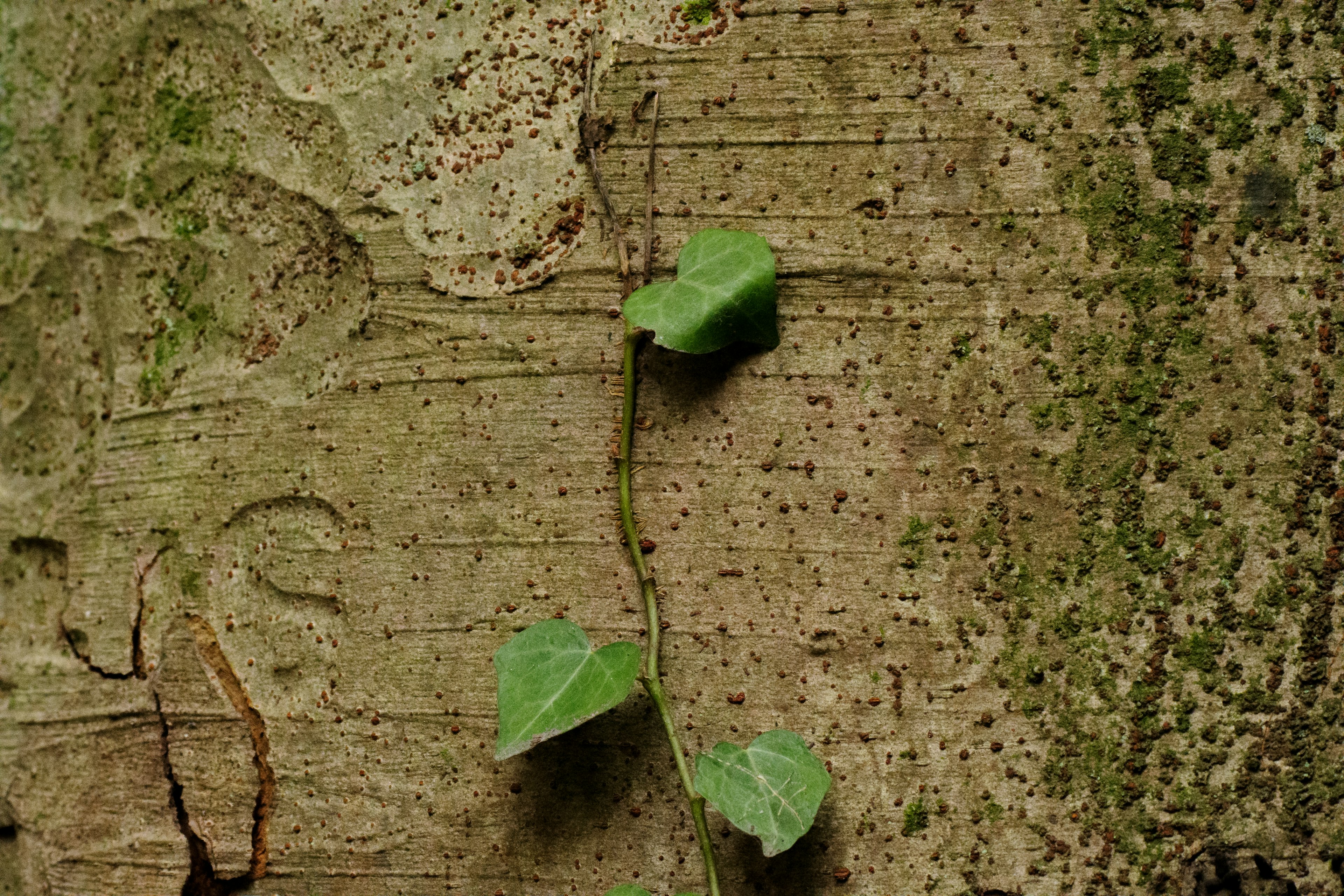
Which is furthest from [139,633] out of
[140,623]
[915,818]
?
[915,818]

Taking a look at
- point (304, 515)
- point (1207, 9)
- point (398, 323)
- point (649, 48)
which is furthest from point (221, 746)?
point (1207, 9)

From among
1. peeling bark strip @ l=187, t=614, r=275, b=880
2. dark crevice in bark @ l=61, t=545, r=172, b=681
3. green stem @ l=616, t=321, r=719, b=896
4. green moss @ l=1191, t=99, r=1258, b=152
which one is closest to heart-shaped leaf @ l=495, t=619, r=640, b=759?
green stem @ l=616, t=321, r=719, b=896

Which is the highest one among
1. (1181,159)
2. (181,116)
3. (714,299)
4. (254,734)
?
(181,116)

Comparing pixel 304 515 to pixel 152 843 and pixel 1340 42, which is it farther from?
pixel 1340 42

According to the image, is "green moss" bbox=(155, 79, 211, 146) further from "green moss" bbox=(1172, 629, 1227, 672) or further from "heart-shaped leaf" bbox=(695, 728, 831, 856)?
"green moss" bbox=(1172, 629, 1227, 672)

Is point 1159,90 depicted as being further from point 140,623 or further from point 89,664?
point 89,664
